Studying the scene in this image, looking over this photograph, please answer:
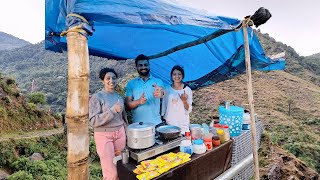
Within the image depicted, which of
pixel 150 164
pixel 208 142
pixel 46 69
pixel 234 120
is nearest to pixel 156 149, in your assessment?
pixel 150 164

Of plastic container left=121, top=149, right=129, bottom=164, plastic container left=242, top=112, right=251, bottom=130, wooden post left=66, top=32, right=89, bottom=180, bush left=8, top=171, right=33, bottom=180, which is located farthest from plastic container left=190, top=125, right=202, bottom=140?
bush left=8, top=171, right=33, bottom=180

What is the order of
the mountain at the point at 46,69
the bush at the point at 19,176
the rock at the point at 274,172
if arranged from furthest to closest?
1. the mountain at the point at 46,69
2. the bush at the point at 19,176
3. the rock at the point at 274,172

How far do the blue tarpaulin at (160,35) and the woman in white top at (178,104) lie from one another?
2.36ft

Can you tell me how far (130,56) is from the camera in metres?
4.38

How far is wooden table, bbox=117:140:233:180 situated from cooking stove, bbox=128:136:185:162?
81 mm

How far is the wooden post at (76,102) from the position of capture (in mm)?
1844

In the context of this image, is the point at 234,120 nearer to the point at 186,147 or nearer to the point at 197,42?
the point at 186,147

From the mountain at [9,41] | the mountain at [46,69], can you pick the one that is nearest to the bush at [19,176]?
the mountain at [46,69]

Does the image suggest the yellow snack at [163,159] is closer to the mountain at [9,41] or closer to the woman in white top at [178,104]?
the woman in white top at [178,104]

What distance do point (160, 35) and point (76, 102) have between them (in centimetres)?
202

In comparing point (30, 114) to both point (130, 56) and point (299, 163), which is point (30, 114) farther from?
point (299, 163)

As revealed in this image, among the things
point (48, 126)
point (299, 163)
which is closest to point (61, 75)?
point (48, 126)

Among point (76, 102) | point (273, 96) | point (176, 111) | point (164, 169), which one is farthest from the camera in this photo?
point (273, 96)

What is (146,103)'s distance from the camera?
3096mm
